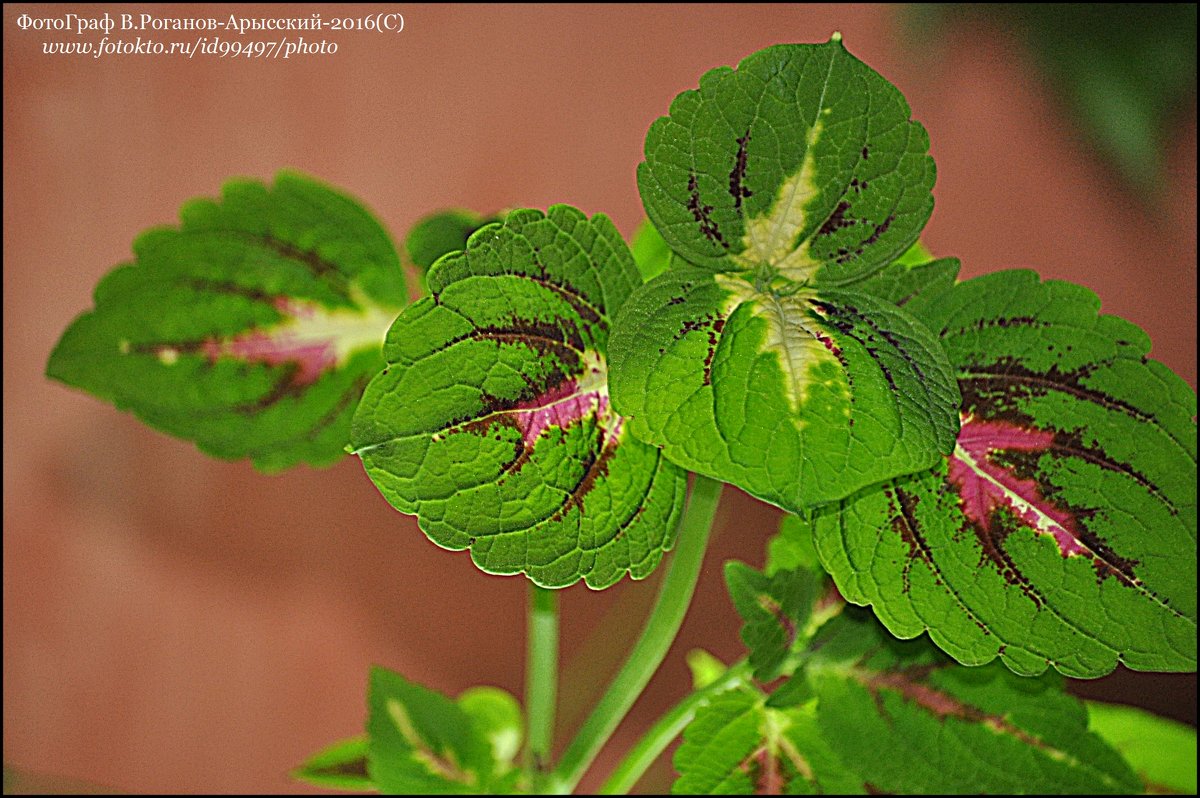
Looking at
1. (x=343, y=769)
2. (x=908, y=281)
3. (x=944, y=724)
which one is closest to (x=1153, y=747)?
(x=944, y=724)

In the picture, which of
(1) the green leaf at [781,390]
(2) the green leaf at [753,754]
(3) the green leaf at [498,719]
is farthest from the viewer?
(3) the green leaf at [498,719]

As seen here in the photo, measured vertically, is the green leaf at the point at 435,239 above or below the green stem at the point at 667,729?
above

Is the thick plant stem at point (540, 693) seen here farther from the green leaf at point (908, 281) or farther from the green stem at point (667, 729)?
the green leaf at point (908, 281)

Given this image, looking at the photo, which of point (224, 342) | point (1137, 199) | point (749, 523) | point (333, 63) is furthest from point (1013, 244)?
point (224, 342)

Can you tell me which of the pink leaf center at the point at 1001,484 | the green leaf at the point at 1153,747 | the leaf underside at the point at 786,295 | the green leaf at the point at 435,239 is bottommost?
the green leaf at the point at 1153,747

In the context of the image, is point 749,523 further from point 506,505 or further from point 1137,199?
point 506,505

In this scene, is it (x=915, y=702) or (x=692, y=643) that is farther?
(x=692, y=643)

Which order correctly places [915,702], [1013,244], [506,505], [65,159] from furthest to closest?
[1013,244], [65,159], [915,702], [506,505]

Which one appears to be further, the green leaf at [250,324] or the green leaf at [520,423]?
the green leaf at [250,324]

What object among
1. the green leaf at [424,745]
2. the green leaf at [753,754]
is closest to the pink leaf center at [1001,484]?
the green leaf at [753,754]
